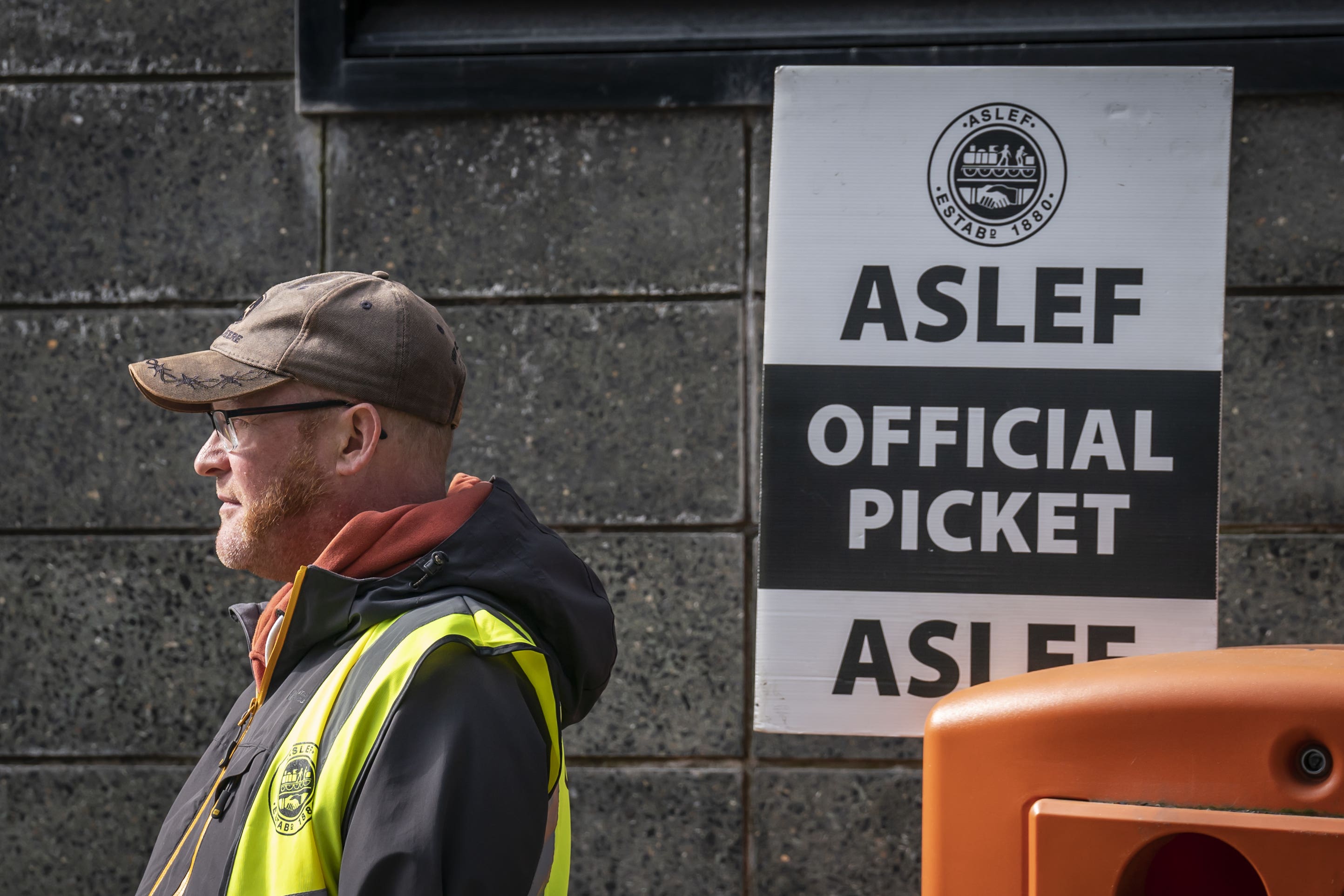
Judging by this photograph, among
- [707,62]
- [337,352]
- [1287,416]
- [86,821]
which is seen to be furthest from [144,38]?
[1287,416]

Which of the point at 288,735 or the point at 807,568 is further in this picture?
the point at 807,568

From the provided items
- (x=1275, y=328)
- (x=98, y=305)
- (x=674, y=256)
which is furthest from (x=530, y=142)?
(x=1275, y=328)

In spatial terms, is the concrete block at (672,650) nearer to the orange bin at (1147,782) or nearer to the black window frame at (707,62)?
the black window frame at (707,62)

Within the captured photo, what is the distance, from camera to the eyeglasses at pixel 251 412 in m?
1.48

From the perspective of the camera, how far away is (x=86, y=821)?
274 centimetres

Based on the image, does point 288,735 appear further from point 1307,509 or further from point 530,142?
point 1307,509

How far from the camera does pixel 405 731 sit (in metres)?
1.17

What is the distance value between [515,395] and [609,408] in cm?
25

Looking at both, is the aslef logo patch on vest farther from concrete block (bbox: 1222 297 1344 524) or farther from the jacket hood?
concrete block (bbox: 1222 297 1344 524)

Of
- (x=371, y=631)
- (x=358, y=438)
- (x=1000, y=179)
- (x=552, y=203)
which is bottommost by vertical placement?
(x=371, y=631)

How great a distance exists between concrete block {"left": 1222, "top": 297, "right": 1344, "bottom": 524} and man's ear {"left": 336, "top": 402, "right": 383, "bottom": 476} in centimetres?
210

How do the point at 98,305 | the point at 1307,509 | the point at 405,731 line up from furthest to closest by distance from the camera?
the point at 98,305 → the point at 1307,509 → the point at 405,731

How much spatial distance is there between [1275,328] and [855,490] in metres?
1.60

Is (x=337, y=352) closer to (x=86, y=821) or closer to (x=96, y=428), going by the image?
(x=96, y=428)
